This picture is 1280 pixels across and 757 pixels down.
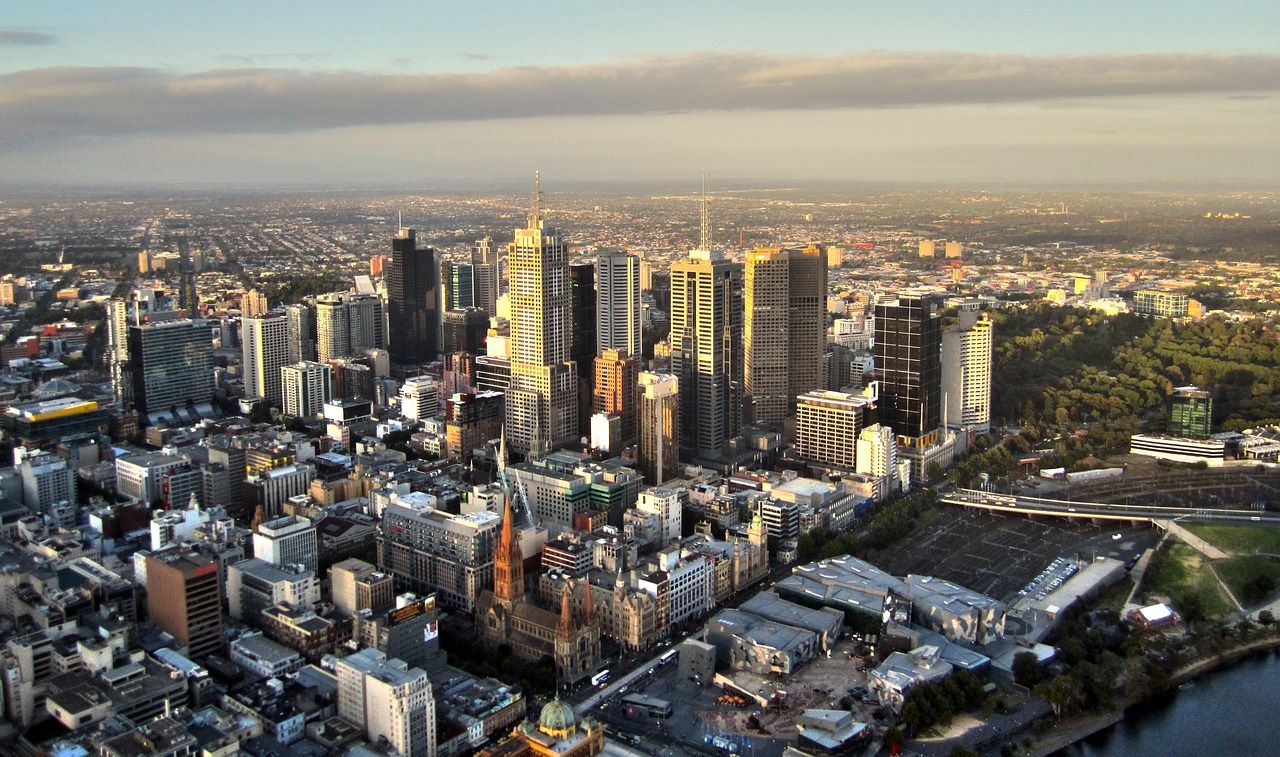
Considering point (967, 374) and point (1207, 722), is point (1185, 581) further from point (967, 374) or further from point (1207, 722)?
point (967, 374)

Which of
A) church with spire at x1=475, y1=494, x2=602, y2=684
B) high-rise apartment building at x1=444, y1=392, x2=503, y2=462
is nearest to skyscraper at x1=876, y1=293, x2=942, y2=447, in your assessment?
high-rise apartment building at x1=444, y1=392, x2=503, y2=462

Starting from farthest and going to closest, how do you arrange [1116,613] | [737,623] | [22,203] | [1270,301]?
1. [22,203]
2. [1270,301]
3. [1116,613]
4. [737,623]

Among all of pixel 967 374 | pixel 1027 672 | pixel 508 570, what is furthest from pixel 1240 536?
pixel 508 570

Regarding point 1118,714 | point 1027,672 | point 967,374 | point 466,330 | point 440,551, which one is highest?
point 466,330

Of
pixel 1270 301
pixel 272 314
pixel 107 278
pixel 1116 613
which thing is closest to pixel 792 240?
pixel 1270 301

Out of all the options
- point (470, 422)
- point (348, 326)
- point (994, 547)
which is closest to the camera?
point (994, 547)

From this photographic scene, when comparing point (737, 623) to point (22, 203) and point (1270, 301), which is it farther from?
point (22, 203)
